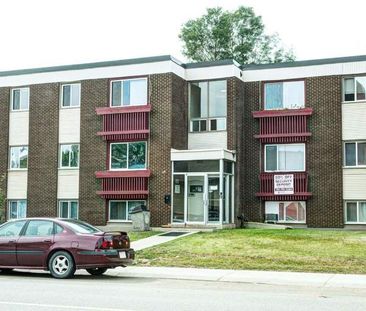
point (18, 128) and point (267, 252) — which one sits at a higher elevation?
point (18, 128)

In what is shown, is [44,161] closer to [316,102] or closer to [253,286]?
[316,102]

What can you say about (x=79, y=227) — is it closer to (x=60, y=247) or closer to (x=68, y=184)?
(x=60, y=247)

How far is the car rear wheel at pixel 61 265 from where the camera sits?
14.2 meters

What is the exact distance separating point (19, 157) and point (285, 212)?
13.2 meters

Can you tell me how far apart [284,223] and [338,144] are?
13.9 ft

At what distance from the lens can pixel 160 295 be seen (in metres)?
11.5

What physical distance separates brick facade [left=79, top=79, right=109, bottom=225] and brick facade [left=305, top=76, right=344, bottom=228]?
9.34 metres

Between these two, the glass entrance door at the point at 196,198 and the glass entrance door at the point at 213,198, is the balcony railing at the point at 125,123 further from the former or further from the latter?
the glass entrance door at the point at 213,198

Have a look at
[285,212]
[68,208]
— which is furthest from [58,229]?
[285,212]

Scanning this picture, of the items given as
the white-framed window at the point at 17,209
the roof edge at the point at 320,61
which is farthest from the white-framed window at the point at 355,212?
the white-framed window at the point at 17,209

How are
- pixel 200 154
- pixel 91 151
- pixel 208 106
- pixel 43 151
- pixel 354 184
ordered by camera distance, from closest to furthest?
pixel 200 154, pixel 354 184, pixel 208 106, pixel 91 151, pixel 43 151

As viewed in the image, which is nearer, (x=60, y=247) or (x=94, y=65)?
(x=60, y=247)

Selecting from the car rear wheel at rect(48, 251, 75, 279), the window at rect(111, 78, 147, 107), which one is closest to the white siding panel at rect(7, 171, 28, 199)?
the window at rect(111, 78, 147, 107)

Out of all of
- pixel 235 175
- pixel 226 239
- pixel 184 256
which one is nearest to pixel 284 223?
pixel 235 175
